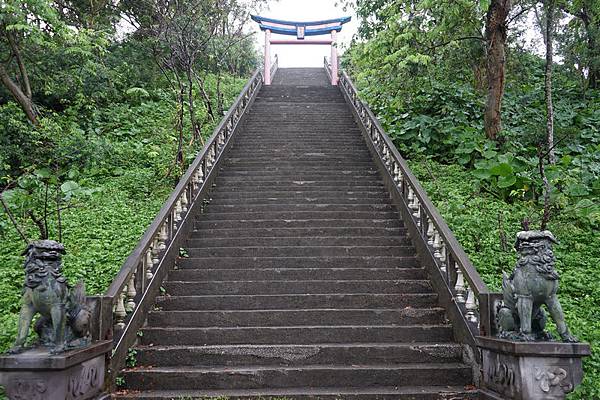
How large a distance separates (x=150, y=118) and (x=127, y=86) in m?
2.48

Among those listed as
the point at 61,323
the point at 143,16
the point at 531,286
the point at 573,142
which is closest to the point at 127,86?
the point at 143,16

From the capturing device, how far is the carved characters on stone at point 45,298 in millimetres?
4047

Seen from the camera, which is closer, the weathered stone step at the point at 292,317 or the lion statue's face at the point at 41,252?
the lion statue's face at the point at 41,252

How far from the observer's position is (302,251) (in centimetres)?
738

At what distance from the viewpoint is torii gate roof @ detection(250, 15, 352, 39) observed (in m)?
21.6

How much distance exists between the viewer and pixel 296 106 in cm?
1614

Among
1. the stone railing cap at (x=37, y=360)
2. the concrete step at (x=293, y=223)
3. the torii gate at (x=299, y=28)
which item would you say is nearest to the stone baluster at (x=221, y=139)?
the concrete step at (x=293, y=223)

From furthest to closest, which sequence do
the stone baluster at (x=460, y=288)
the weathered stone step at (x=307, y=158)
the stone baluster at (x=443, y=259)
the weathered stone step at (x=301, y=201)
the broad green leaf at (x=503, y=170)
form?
the weathered stone step at (x=307, y=158), the broad green leaf at (x=503, y=170), the weathered stone step at (x=301, y=201), the stone baluster at (x=443, y=259), the stone baluster at (x=460, y=288)

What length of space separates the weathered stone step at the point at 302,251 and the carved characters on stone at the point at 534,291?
10.0 ft

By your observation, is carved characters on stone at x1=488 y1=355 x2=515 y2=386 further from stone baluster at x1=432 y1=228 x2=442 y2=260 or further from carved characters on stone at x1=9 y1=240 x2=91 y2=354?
carved characters on stone at x1=9 y1=240 x2=91 y2=354

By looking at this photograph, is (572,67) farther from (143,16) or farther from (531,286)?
(531,286)

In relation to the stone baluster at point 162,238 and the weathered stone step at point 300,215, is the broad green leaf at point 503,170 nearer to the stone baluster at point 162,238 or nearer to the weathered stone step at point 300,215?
the weathered stone step at point 300,215

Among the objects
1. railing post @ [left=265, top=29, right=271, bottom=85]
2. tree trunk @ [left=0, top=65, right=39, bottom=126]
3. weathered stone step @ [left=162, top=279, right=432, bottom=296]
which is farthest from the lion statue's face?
railing post @ [left=265, top=29, right=271, bottom=85]

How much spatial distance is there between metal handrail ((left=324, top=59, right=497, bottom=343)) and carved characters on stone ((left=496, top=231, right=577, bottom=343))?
51cm
